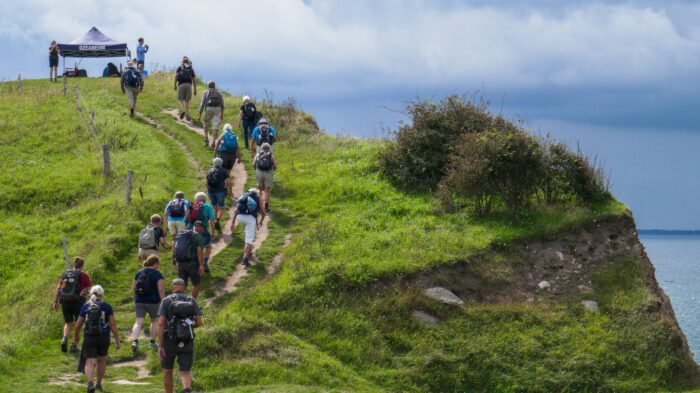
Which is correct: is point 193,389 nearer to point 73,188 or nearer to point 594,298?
point 594,298

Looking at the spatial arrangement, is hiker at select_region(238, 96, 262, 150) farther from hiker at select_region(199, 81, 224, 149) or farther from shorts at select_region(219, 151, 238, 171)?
shorts at select_region(219, 151, 238, 171)

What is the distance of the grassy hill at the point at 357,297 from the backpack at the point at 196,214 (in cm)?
215

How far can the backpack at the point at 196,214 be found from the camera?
19078mm

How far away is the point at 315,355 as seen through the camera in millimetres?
17328

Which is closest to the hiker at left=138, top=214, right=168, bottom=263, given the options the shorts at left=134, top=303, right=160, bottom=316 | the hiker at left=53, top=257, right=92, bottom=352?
the hiker at left=53, top=257, right=92, bottom=352

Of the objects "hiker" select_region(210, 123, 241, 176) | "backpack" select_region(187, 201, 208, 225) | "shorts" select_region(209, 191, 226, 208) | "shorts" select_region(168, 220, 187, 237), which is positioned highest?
"hiker" select_region(210, 123, 241, 176)

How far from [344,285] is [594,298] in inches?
342

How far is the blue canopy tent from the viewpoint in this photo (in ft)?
174

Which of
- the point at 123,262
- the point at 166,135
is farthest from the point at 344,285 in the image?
the point at 166,135

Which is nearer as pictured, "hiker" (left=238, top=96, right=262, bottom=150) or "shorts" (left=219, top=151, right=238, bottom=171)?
"shorts" (left=219, top=151, right=238, bottom=171)

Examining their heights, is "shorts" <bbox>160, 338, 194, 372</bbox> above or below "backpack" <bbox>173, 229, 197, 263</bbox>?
below

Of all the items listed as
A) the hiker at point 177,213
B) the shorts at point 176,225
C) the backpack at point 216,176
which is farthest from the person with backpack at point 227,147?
the shorts at point 176,225

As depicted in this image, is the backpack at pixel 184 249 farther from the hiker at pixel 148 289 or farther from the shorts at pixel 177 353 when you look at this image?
the shorts at pixel 177 353

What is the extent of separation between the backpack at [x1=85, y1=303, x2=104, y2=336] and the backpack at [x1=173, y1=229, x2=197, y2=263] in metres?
3.51
